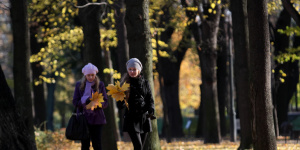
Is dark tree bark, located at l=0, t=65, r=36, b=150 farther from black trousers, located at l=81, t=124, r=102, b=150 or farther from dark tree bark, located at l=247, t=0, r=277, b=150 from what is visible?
dark tree bark, located at l=247, t=0, r=277, b=150

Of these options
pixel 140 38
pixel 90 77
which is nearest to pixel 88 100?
pixel 90 77

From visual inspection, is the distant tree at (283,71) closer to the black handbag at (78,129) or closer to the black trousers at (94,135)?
the black trousers at (94,135)

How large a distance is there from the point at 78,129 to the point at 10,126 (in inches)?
85.7

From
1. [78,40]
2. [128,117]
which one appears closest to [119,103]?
[128,117]

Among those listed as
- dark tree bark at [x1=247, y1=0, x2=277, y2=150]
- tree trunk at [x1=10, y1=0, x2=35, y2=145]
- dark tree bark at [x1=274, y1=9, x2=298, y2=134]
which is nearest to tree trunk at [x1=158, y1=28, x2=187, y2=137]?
dark tree bark at [x1=274, y1=9, x2=298, y2=134]

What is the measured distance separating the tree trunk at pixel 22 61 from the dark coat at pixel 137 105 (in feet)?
13.5

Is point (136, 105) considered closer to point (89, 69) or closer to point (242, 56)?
point (89, 69)

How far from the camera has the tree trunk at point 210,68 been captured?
18.6m

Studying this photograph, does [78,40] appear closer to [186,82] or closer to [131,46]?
[131,46]

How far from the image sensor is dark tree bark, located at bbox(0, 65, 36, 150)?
6691 mm

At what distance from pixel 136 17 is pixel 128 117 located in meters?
2.41

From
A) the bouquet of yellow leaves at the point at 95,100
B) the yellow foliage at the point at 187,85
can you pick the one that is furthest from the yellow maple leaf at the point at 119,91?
the yellow foliage at the point at 187,85

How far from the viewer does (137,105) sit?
8.44m

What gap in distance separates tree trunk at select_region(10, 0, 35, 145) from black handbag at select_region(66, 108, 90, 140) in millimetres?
3234
